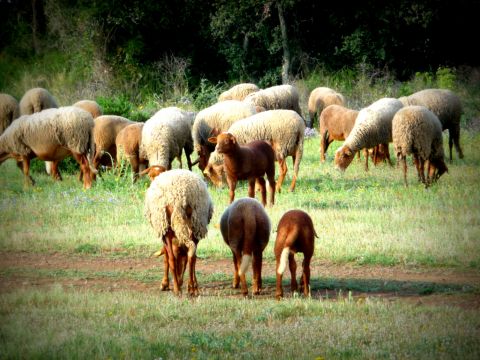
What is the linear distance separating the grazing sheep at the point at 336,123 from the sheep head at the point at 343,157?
1471mm

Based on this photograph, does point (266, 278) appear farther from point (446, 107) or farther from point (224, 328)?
point (446, 107)

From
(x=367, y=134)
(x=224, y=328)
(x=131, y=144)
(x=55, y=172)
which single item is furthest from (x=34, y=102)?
(x=224, y=328)

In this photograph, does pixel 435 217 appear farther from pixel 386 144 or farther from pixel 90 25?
pixel 90 25

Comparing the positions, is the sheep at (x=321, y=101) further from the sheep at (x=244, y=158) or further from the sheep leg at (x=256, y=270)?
the sheep leg at (x=256, y=270)

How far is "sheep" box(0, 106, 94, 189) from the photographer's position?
16.8m

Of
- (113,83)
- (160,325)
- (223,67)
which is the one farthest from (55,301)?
(223,67)

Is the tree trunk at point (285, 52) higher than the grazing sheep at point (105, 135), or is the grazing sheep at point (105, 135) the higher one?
the tree trunk at point (285, 52)

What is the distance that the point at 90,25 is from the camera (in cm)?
3628

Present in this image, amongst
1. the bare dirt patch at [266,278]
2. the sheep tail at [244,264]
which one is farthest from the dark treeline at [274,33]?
the sheep tail at [244,264]

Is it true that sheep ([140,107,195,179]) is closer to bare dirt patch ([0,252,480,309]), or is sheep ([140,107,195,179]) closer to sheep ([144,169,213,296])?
bare dirt patch ([0,252,480,309])

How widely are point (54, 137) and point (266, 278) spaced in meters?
7.89

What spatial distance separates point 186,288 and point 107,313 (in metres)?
1.69

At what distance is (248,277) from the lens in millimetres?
10484

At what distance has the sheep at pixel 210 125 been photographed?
1752cm
